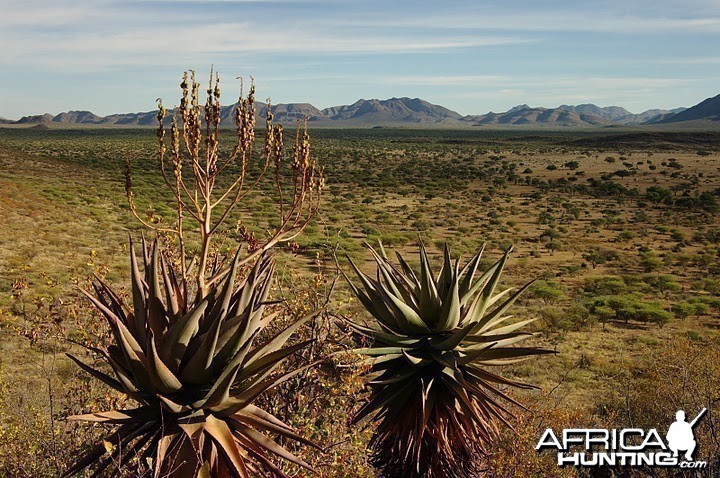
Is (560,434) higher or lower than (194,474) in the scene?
A: lower

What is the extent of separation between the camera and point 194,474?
3.63 m

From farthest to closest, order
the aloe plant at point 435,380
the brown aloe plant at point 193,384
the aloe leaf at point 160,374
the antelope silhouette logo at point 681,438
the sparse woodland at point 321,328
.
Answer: the antelope silhouette logo at point 681,438 → the aloe plant at point 435,380 → the sparse woodland at point 321,328 → the brown aloe plant at point 193,384 → the aloe leaf at point 160,374

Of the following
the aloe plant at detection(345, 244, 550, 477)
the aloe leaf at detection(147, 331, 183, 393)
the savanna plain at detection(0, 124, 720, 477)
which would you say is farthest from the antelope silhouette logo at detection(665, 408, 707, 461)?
the aloe leaf at detection(147, 331, 183, 393)

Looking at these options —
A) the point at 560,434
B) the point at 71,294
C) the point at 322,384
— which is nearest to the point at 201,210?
the point at 322,384

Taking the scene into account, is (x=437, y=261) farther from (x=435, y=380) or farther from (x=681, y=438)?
(x=435, y=380)

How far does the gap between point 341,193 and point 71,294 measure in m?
40.1

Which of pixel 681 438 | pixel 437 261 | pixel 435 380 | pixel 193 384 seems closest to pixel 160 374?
pixel 193 384

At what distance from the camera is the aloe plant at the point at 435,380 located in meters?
5.16

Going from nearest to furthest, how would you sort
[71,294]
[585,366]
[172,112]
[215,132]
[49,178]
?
[215,132] < [172,112] < [585,366] < [71,294] < [49,178]

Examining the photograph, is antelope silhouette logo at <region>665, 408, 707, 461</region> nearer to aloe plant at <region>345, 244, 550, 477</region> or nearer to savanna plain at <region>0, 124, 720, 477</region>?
savanna plain at <region>0, 124, 720, 477</region>

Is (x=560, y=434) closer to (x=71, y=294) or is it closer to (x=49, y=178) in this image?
(x=71, y=294)

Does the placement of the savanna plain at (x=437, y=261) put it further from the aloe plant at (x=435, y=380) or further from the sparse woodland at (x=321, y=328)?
the aloe plant at (x=435, y=380)

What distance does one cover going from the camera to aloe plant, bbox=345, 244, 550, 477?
5164 mm

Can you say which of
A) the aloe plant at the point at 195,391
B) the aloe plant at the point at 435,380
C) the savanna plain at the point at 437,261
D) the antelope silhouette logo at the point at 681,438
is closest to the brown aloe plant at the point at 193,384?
the aloe plant at the point at 195,391
